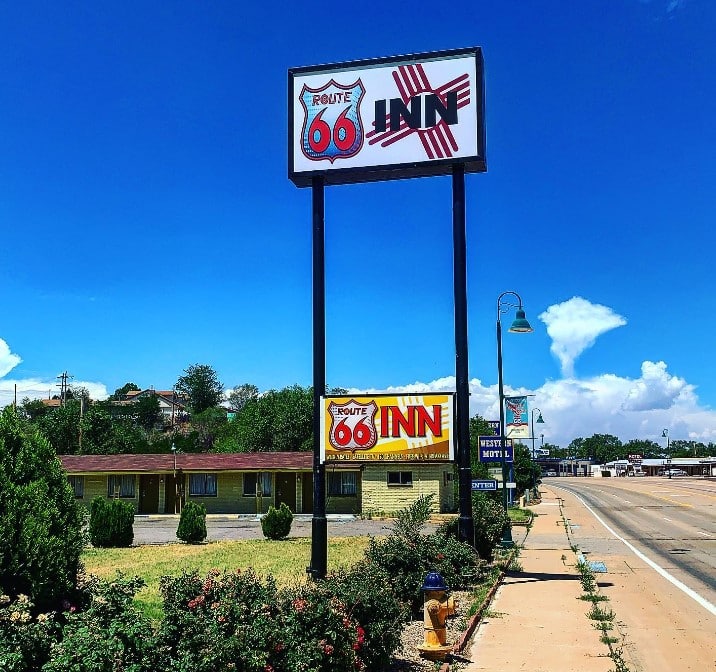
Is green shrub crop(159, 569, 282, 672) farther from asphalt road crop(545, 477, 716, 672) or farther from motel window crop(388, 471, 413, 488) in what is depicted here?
motel window crop(388, 471, 413, 488)

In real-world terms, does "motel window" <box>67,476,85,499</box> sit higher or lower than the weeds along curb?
higher

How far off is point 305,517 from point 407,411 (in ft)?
69.7

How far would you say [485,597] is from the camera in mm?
13617

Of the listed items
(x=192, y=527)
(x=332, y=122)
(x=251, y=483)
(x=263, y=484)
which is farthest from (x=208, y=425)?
(x=332, y=122)

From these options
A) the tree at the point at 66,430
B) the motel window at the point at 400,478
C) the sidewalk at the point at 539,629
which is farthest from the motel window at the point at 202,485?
the tree at the point at 66,430

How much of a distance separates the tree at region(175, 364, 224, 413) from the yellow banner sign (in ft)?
391

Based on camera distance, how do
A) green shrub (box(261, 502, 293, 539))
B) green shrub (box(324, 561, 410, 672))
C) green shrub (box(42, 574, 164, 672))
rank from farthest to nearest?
green shrub (box(261, 502, 293, 539))
green shrub (box(324, 561, 410, 672))
green shrub (box(42, 574, 164, 672))

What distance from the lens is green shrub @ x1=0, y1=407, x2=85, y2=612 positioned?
744 cm

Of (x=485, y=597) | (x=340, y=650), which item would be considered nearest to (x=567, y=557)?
(x=485, y=597)

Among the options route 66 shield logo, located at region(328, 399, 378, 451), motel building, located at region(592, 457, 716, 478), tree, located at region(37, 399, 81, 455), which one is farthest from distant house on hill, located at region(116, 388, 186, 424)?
route 66 shield logo, located at region(328, 399, 378, 451)

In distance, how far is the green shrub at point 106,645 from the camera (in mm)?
5793

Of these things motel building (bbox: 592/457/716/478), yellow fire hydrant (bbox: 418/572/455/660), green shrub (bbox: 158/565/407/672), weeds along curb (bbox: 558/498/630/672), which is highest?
green shrub (bbox: 158/565/407/672)

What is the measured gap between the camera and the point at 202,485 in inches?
1474

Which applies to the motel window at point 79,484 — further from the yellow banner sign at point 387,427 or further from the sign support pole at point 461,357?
the sign support pole at point 461,357
